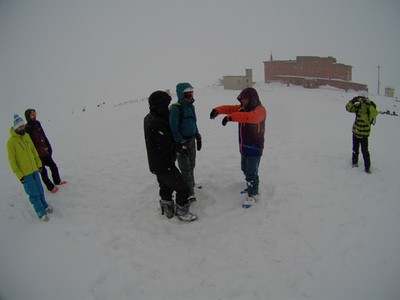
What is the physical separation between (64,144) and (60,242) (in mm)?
8936

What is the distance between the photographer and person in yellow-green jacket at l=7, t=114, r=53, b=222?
5082 mm

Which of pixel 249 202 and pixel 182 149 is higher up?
pixel 182 149

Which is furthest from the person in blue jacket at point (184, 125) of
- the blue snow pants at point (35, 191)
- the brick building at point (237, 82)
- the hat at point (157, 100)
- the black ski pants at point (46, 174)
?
the brick building at point (237, 82)

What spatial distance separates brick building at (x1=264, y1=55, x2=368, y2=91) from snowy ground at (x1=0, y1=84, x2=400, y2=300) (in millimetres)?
38730

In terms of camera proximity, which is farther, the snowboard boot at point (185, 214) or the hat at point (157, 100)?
the snowboard boot at point (185, 214)

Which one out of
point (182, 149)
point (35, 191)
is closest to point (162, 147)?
point (182, 149)

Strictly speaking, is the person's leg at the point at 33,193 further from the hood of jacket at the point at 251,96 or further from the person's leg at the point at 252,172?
the hood of jacket at the point at 251,96

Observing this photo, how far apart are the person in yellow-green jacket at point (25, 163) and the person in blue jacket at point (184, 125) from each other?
3.21 meters

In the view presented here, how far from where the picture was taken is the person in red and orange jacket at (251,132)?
4.90 m

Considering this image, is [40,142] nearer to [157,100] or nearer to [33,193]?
[33,193]

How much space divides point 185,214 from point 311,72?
153 ft

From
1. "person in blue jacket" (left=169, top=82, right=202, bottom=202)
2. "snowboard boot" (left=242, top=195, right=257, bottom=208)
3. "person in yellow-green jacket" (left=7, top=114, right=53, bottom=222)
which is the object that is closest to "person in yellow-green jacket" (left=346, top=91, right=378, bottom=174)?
"snowboard boot" (left=242, top=195, right=257, bottom=208)

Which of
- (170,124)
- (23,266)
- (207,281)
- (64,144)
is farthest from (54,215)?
(64,144)

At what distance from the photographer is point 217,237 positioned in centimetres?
463
